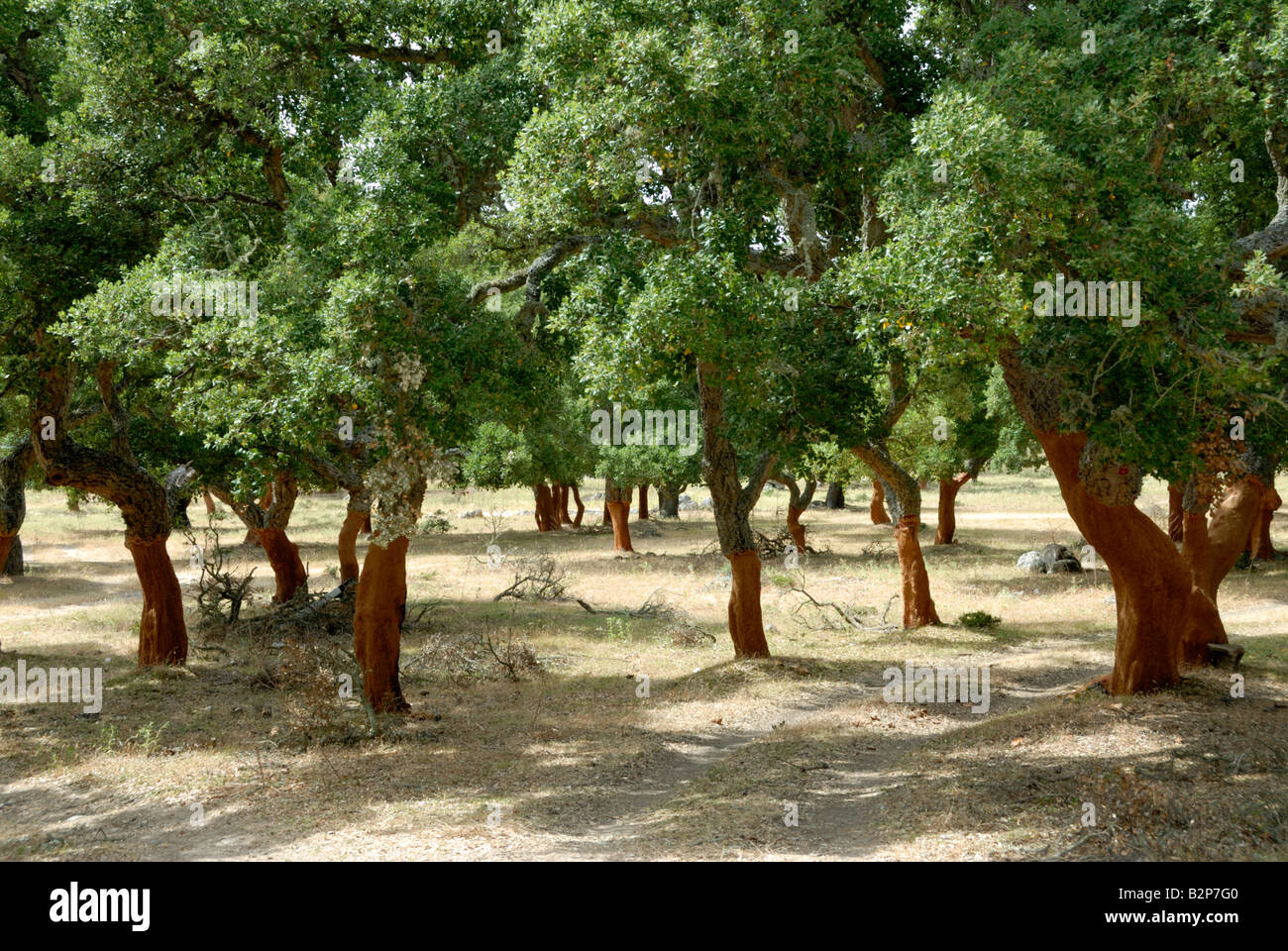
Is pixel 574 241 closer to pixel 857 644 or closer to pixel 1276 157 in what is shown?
pixel 1276 157

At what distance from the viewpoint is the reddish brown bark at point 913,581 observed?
62.4 feet

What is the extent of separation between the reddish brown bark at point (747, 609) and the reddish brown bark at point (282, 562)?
10.5m

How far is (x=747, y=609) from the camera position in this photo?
629 inches

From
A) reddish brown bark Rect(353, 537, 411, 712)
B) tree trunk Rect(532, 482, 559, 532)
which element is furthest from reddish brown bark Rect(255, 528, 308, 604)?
tree trunk Rect(532, 482, 559, 532)

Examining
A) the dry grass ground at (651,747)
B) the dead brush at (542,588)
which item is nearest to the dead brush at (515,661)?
the dry grass ground at (651,747)

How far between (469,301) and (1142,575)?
8.33 meters

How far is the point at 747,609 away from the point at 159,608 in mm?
9659

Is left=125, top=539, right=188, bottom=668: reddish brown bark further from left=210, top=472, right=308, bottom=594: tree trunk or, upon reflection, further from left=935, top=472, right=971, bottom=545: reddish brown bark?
left=935, top=472, right=971, bottom=545: reddish brown bark

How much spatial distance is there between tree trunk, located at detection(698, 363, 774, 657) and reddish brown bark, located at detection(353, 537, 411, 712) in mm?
5146

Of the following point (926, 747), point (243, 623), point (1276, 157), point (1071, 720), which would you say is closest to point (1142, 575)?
point (1071, 720)

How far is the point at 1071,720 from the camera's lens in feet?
35.8

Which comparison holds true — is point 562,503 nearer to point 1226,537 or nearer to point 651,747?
point 1226,537

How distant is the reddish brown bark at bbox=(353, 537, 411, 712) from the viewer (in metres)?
12.5

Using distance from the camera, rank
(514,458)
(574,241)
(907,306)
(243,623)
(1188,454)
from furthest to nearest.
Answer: (514,458) < (243,623) < (574,241) < (1188,454) < (907,306)
